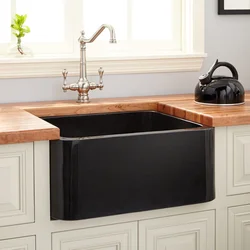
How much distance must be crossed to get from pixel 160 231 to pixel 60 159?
48 cm

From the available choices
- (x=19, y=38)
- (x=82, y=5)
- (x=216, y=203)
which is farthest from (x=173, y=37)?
(x=216, y=203)

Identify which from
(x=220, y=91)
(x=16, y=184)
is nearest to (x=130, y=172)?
(x=16, y=184)

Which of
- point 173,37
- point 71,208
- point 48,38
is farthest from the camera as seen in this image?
point 173,37

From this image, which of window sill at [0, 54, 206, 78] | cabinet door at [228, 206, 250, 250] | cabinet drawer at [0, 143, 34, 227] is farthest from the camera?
window sill at [0, 54, 206, 78]

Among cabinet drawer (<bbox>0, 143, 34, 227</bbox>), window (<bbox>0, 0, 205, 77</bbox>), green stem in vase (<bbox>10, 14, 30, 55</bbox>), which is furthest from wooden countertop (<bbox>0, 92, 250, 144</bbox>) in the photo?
green stem in vase (<bbox>10, 14, 30, 55</bbox>)

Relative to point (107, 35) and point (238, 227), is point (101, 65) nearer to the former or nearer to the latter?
point (107, 35)

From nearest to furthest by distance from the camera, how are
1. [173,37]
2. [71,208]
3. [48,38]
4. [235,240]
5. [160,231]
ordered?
1. [71,208]
2. [160,231]
3. [235,240]
4. [48,38]
5. [173,37]

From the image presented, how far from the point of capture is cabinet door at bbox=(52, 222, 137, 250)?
2104mm

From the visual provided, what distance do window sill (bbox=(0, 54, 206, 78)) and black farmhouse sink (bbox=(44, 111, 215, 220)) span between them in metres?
0.62

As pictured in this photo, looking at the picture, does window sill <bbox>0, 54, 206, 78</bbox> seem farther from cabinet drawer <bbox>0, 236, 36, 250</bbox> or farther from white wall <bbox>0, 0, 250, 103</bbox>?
cabinet drawer <bbox>0, 236, 36, 250</bbox>

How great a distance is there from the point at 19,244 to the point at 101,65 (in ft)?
3.46

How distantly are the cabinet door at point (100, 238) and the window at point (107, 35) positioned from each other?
874 mm

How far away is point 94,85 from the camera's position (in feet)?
8.85

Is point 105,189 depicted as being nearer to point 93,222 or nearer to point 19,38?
point 93,222
